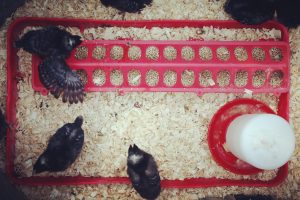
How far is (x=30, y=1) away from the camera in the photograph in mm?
2400

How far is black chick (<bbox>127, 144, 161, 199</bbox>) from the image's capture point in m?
2.25

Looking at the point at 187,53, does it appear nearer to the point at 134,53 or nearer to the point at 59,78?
the point at 134,53

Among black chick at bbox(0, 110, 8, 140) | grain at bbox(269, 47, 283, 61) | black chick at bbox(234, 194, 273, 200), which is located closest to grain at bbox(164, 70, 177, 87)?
grain at bbox(269, 47, 283, 61)

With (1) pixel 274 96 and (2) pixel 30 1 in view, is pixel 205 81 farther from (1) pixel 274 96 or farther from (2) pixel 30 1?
(2) pixel 30 1

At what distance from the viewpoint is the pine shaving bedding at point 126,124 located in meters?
2.41

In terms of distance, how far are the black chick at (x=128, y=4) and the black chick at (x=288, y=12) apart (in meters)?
0.64

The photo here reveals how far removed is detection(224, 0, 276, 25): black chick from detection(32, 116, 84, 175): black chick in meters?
0.94

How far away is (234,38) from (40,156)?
1132mm

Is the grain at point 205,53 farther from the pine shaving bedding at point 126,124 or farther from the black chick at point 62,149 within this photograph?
the black chick at point 62,149

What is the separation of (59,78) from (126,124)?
0.42m

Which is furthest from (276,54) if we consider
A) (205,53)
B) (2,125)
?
(2,125)

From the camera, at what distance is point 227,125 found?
2.38 meters

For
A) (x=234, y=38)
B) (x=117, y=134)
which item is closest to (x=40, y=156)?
(x=117, y=134)

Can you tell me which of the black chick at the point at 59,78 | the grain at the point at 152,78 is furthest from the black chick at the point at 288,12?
the black chick at the point at 59,78
